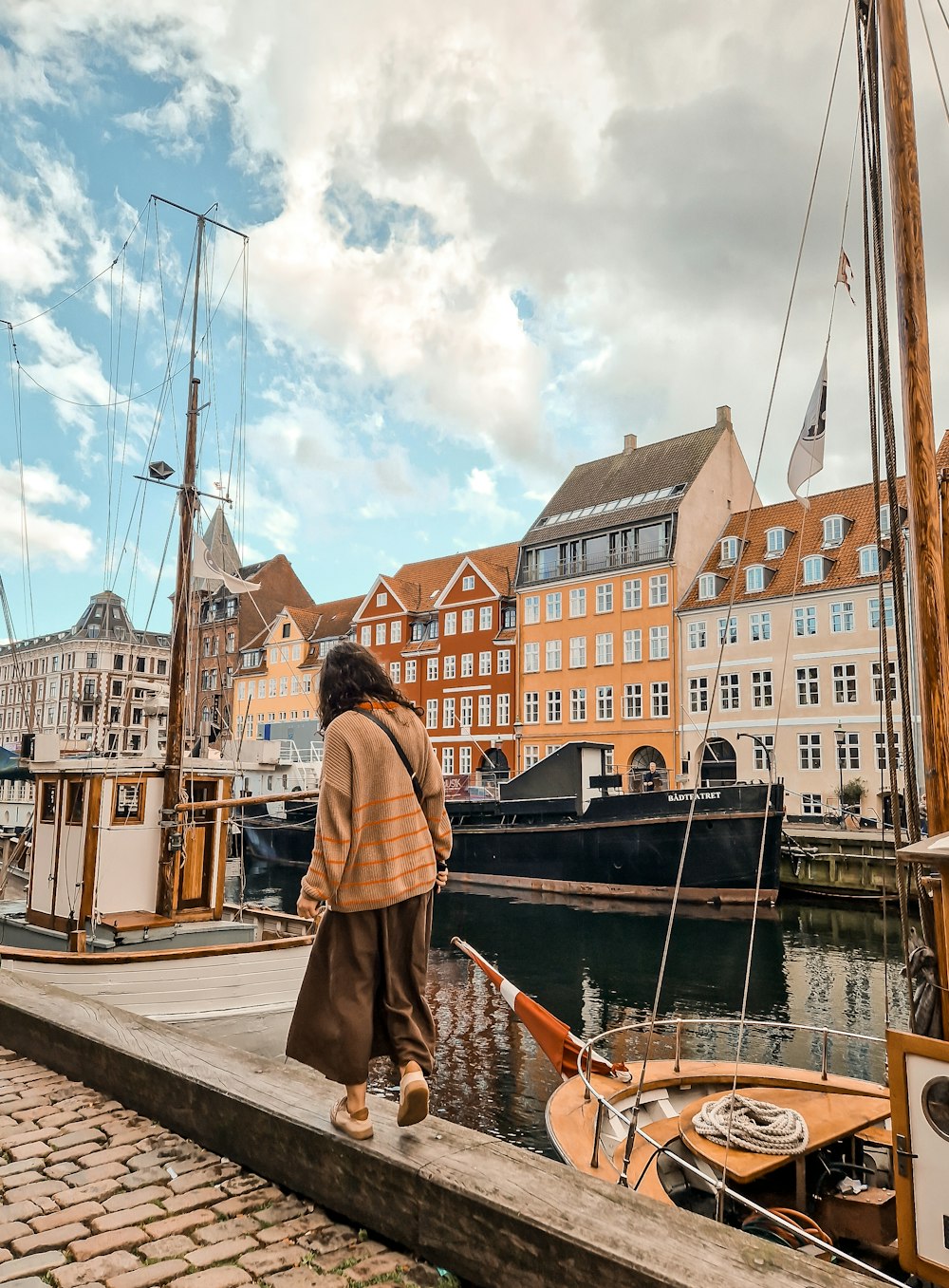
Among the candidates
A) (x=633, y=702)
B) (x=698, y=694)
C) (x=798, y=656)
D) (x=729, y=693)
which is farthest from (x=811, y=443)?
(x=633, y=702)

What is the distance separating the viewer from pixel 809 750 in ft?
112

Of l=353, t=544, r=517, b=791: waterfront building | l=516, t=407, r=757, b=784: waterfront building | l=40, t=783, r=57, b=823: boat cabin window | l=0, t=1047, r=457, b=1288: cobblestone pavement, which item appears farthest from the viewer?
l=353, t=544, r=517, b=791: waterfront building

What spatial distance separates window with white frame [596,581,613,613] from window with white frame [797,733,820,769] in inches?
413

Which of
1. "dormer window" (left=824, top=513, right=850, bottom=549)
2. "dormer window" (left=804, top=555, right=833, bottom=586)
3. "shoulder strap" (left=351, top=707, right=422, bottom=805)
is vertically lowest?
"shoulder strap" (left=351, top=707, right=422, bottom=805)

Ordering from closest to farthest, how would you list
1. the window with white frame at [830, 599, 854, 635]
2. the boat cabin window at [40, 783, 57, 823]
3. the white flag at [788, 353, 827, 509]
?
the white flag at [788, 353, 827, 509], the boat cabin window at [40, 783, 57, 823], the window with white frame at [830, 599, 854, 635]

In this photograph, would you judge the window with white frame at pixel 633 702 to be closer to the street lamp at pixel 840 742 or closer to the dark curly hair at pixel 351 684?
the street lamp at pixel 840 742

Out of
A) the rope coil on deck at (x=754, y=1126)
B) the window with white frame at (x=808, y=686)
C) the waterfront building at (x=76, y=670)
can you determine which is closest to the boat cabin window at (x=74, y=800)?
the rope coil on deck at (x=754, y=1126)

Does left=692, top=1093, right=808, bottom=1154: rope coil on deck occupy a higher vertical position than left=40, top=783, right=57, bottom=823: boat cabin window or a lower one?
lower

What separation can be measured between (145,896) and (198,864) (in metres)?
0.94

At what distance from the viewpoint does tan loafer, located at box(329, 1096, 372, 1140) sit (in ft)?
9.91

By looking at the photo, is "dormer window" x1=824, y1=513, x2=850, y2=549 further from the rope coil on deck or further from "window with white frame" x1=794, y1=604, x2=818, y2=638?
the rope coil on deck

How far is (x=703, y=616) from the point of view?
37938mm

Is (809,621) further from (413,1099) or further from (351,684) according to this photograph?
(413,1099)

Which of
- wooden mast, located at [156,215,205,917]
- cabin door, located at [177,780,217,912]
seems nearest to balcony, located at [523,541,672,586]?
A: wooden mast, located at [156,215,205,917]
